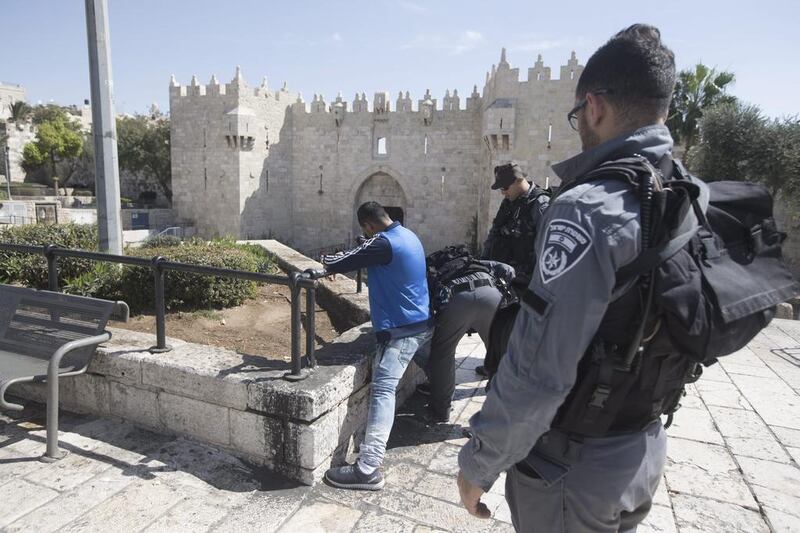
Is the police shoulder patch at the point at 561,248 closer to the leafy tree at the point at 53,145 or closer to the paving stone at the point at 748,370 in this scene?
the paving stone at the point at 748,370

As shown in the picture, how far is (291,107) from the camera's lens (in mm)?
24797

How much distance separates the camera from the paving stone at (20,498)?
2.26m

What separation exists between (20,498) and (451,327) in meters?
2.43

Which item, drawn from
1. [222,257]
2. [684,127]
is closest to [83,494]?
[222,257]

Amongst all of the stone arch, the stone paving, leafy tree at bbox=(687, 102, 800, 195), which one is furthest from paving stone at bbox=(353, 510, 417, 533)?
the stone arch

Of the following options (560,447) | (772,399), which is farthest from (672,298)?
(772,399)

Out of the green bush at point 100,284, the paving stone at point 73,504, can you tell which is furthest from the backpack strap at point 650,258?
the green bush at point 100,284

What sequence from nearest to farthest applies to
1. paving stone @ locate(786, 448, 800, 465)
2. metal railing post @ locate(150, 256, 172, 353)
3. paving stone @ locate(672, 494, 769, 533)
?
1. paving stone @ locate(672, 494, 769, 533)
2. metal railing post @ locate(150, 256, 172, 353)
3. paving stone @ locate(786, 448, 800, 465)

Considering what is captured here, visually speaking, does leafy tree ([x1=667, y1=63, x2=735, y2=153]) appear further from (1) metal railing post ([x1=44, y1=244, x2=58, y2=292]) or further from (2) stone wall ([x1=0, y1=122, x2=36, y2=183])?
(2) stone wall ([x1=0, y1=122, x2=36, y2=183])

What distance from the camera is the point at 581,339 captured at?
1.18 m

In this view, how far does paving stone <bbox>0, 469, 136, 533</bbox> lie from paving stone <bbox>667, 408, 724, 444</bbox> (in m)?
3.44

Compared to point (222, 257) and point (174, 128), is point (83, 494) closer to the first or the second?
point (222, 257)

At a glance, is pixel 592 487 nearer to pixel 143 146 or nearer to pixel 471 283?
pixel 471 283

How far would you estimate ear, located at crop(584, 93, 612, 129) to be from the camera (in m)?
1.41
